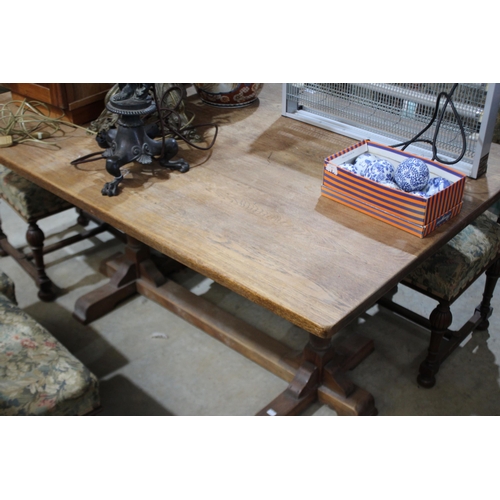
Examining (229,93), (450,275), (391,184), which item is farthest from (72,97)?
(450,275)

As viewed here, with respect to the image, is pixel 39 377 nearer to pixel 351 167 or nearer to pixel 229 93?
pixel 351 167

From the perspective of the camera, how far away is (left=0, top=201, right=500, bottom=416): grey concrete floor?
7.36 ft

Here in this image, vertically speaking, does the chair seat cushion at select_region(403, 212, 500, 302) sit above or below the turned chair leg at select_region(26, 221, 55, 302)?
above

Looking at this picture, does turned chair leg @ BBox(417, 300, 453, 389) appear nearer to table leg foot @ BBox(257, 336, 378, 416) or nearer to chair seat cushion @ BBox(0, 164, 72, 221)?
table leg foot @ BBox(257, 336, 378, 416)

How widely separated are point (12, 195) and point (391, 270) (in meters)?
1.67

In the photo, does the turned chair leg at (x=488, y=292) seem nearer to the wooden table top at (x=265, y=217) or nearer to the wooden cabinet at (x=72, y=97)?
the wooden table top at (x=265, y=217)

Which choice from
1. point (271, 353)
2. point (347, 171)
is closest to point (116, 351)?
point (271, 353)

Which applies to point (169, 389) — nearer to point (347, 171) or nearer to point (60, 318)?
point (60, 318)

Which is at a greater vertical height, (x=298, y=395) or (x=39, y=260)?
(x=39, y=260)

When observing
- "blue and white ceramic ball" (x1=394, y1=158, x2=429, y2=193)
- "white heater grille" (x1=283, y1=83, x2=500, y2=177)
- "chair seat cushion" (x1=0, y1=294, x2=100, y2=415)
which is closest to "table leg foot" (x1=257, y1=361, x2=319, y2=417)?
"chair seat cushion" (x1=0, y1=294, x2=100, y2=415)

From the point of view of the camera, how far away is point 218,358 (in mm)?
2439

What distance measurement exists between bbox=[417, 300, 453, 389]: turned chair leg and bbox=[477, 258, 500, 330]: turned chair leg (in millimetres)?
335

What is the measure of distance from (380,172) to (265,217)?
0.36m

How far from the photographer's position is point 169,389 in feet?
7.58
